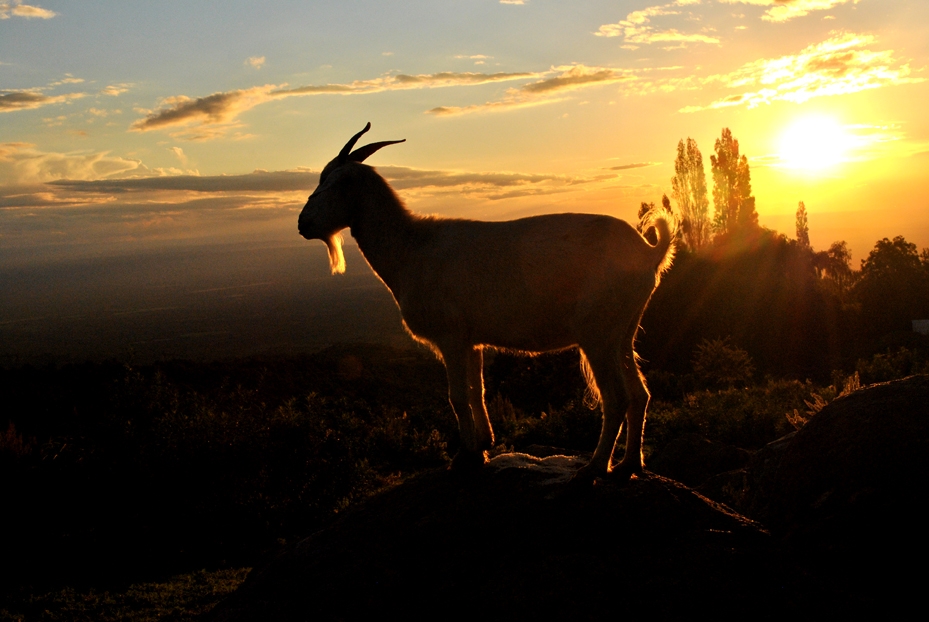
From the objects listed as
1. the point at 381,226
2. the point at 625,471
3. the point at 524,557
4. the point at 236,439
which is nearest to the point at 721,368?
the point at 236,439

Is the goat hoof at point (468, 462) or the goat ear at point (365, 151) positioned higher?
the goat ear at point (365, 151)

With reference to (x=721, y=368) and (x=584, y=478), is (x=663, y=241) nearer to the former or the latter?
(x=584, y=478)

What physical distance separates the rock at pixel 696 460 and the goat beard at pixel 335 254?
5.83m

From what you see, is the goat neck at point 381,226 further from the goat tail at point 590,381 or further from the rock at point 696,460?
the rock at point 696,460

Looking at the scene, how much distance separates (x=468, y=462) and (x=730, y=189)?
172 feet

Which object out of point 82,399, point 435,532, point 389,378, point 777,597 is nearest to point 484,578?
point 435,532

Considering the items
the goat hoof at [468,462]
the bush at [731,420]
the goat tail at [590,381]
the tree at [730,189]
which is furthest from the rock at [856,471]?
the tree at [730,189]

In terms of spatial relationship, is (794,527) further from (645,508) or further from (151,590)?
(151,590)

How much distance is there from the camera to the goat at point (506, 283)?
5.98m

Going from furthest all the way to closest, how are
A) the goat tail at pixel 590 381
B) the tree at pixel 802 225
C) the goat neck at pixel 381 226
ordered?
the tree at pixel 802 225
the goat neck at pixel 381 226
the goat tail at pixel 590 381

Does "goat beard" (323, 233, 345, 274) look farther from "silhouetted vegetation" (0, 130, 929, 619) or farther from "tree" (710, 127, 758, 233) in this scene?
"tree" (710, 127, 758, 233)

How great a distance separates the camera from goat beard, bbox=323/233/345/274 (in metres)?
7.70

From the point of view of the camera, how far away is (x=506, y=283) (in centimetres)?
618

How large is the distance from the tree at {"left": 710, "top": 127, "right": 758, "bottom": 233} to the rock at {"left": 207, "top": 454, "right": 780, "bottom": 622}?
50.4 m
